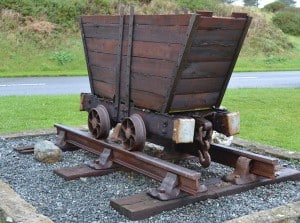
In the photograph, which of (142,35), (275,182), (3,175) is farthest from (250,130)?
(3,175)

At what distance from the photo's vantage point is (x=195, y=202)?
183 inches

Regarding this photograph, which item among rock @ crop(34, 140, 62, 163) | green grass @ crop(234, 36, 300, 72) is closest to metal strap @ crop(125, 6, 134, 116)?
rock @ crop(34, 140, 62, 163)

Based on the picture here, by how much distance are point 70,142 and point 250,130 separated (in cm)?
343

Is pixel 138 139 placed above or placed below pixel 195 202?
above

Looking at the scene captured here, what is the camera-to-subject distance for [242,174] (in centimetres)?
514

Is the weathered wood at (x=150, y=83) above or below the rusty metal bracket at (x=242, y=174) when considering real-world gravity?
above

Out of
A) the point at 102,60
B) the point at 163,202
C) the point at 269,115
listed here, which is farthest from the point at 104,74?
the point at 269,115

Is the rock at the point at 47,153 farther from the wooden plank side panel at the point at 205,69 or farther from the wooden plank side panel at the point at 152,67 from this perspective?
the wooden plank side panel at the point at 205,69

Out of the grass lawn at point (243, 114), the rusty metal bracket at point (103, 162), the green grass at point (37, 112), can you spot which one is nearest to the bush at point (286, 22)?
the grass lawn at point (243, 114)

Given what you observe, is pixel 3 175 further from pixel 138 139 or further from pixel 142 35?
pixel 142 35

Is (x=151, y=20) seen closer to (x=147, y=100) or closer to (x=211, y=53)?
(x=211, y=53)

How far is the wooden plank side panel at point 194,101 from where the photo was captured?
5.20m

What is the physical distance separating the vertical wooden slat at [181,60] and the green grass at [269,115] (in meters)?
2.91

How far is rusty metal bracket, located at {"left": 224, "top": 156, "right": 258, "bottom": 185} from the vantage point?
16.8 ft
